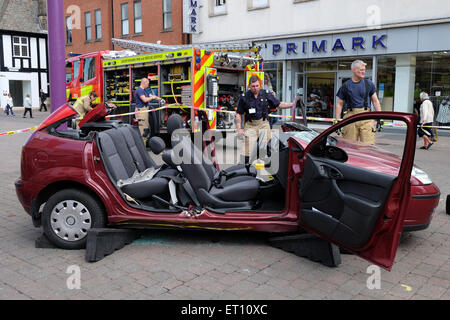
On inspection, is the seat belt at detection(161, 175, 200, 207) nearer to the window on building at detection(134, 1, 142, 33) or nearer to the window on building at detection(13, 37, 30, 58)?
the window on building at detection(134, 1, 142, 33)

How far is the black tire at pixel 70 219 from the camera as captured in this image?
4312 millimetres

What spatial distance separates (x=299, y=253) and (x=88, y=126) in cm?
260

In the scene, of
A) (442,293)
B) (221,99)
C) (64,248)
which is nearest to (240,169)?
(64,248)

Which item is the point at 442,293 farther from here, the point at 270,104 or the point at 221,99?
the point at 221,99

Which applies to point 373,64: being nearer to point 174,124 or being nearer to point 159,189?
point 174,124

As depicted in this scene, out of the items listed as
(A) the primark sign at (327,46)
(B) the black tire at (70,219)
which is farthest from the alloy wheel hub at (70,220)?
(A) the primark sign at (327,46)

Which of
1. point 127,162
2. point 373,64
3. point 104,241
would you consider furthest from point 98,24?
point 104,241

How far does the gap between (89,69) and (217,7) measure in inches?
369

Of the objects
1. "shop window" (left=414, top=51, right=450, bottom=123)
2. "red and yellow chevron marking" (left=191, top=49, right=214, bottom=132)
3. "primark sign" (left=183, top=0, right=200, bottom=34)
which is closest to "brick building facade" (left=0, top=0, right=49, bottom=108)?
"primark sign" (left=183, top=0, right=200, bottom=34)

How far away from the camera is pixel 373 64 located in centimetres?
1691

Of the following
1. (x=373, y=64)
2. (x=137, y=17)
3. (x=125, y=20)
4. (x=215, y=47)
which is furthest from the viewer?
(x=125, y=20)

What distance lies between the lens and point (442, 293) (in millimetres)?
3439

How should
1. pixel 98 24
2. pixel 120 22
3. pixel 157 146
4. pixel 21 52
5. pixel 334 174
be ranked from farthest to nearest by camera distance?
pixel 21 52
pixel 98 24
pixel 120 22
pixel 157 146
pixel 334 174

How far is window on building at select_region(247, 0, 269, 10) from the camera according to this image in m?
19.7
